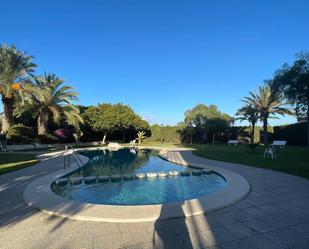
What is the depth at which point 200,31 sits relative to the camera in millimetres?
16953

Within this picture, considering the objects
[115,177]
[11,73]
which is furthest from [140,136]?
[115,177]

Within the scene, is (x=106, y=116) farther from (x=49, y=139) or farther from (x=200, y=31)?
(x=200, y=31)

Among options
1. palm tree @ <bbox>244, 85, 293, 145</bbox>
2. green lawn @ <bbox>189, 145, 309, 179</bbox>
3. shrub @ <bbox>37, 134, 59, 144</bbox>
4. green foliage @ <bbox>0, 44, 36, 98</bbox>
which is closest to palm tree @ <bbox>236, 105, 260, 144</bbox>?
palm tree @ <bbox>244, 85, 293, 145</bbox>

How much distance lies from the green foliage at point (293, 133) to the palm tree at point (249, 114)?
3.04 m

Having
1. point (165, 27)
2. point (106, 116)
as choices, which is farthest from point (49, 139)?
point (165, 27)

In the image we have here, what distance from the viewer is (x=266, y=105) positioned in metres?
27.4

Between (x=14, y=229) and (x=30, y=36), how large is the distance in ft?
53.3

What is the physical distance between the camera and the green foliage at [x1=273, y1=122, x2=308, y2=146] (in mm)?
25016

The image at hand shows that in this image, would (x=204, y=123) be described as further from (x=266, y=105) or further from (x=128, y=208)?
(x=128, y=208)

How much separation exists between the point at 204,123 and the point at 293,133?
10.4 metres

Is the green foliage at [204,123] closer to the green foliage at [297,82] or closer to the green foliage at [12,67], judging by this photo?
the green foliage at [297,82]

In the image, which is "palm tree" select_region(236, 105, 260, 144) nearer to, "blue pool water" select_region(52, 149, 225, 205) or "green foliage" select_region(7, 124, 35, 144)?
"blue pool water" select_region(52, 149, 225, 205)

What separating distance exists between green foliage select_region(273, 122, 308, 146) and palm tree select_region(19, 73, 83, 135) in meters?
22.9

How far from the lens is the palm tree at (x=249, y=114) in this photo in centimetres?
2834
